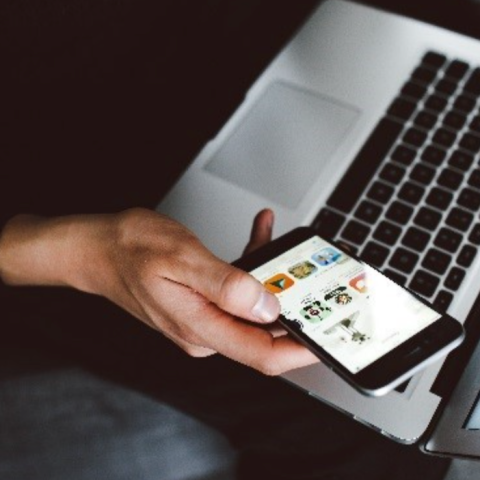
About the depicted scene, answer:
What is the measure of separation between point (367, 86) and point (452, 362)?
328mm

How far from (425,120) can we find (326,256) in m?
0.23

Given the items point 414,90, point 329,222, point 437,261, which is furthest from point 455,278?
point 414,90

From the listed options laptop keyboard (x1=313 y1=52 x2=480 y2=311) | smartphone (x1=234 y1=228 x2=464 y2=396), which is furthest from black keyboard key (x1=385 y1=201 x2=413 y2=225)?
smartphone (x1=234 y1=228 x2=464 y2=396)

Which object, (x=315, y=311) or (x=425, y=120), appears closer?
(x=315, y=311)

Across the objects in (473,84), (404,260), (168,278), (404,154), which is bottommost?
(168,278)

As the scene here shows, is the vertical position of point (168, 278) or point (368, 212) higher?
point (368, 212)

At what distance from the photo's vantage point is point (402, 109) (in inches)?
30.4

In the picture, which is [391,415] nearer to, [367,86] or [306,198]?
[306,198]

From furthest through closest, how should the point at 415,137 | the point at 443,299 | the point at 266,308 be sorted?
the point at 415,137 → the point at 443,299 → the point at 266,308

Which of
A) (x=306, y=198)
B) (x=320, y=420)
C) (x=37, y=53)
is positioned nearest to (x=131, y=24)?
(x=37, y=53)

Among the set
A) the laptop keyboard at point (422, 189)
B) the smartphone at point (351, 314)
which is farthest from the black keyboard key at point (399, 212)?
the smartphone at point (351, 314)

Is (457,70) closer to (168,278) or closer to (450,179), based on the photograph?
(450,179)

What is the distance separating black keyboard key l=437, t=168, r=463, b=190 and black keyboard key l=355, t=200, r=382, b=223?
7cm

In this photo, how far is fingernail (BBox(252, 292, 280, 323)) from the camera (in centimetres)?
53
